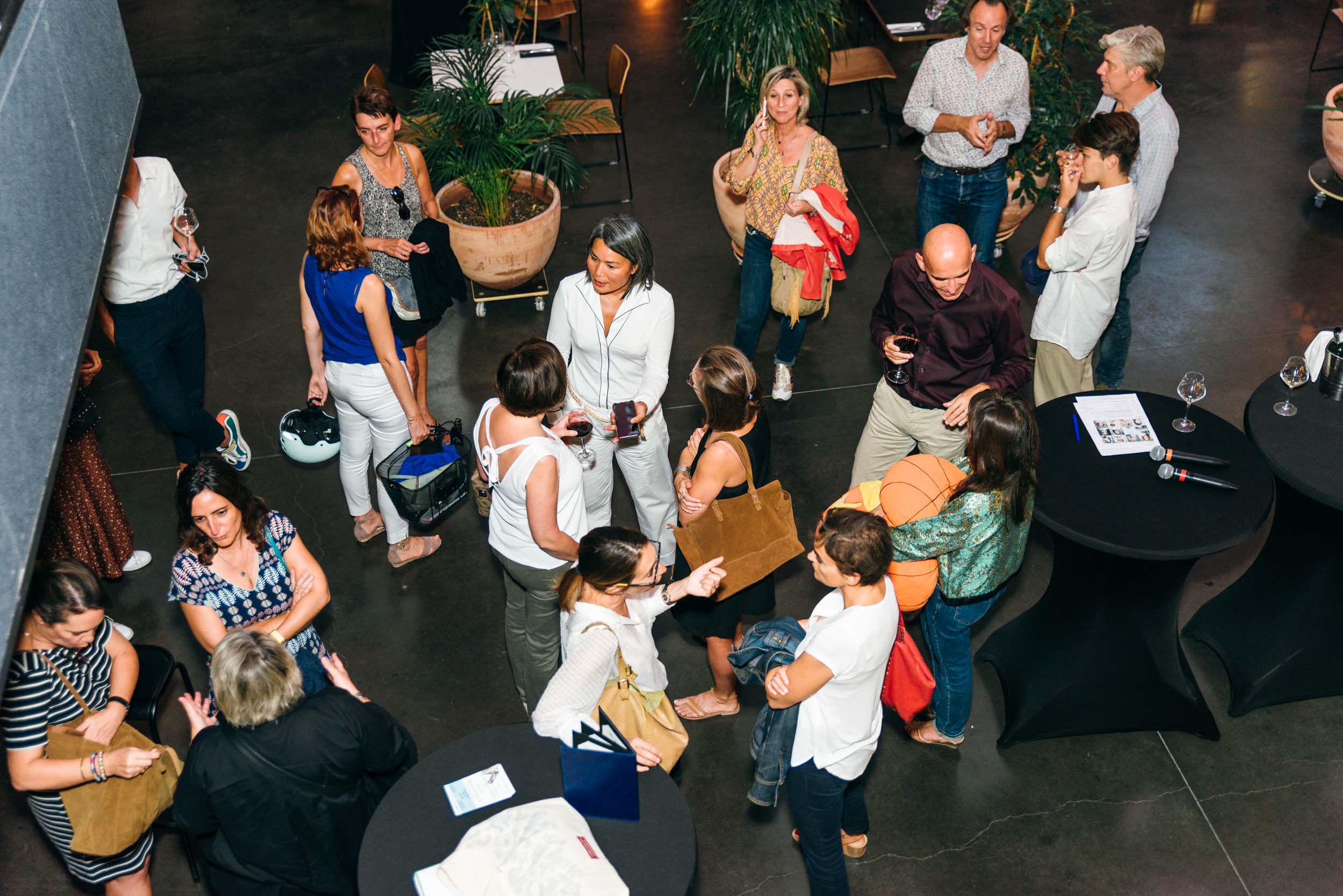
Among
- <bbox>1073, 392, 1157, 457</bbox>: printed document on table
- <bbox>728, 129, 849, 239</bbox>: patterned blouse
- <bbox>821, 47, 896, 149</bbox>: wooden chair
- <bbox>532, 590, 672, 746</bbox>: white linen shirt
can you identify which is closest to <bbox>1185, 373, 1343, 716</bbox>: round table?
<bbox>1073, 392, 1157, 457</bbox>: printed document on table

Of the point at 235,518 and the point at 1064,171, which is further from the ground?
the point at 1064,171

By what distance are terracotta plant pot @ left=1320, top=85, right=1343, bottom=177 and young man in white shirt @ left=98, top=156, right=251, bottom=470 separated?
21.3 ft

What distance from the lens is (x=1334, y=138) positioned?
23.2 ft

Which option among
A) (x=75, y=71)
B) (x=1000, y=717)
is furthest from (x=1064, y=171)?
(x=75, y=71)

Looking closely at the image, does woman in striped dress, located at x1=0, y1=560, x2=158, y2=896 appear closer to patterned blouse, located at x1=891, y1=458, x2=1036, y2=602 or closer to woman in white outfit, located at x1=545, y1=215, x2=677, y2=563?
woman in white outfit, located at x1=545, y1=215, x2=677, y2=563

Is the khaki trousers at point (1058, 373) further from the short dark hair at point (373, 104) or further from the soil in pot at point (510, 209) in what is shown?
the short dark hair at point (373, 104)

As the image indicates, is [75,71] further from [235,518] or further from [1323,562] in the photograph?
[1323,562]

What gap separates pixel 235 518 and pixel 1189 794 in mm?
3465

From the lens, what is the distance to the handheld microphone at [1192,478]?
154 inches

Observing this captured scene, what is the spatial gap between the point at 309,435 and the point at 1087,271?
3.42 meters

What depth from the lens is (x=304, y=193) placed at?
304 inches

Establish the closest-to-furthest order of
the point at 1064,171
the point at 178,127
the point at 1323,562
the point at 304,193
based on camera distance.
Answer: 1. the point at 1323,562
2. the point at 1064,171
3. the point at 304,193
4. the point at 178,127

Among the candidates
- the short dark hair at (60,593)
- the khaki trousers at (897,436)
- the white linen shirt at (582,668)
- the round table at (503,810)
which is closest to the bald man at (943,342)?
the khaki trousers at (897,436)

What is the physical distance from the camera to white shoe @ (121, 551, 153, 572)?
5.05 meters
